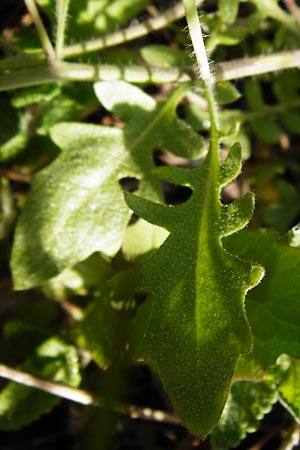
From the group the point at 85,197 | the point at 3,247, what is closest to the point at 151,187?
the point at 85,197

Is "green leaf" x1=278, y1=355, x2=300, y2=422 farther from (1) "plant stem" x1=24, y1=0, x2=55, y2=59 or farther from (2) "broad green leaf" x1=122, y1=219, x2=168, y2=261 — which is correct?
(1) "plant stem" x1=24, y1=0, x2=55, y2=59

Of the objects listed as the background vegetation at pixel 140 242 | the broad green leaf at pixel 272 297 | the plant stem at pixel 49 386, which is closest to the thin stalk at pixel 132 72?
the background vegetation at pixel 140 242

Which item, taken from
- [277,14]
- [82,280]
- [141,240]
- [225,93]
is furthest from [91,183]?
[277,14]

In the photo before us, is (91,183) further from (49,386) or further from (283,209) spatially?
(283,209)

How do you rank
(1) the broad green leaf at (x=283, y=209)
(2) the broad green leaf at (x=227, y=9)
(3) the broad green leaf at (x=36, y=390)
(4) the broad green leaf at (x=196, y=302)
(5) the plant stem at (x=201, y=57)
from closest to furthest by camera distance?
(4) the broad green leaf at (x=196, y=302) < (5) the plant stem at (x=201, y=57) < (3) the broad green leaf at (x=36, y=390) < (2) the broad green leaf at (x=227, y=9) < (1) the broad green leaf at (x=283, y=209)

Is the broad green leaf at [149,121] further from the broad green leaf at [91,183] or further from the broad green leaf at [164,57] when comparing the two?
the broad green leaf at [164,57]

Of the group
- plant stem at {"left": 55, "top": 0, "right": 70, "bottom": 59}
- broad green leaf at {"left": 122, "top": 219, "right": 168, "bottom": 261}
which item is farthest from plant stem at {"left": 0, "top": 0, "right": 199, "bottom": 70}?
broad green leaf at {"left": 122, "top": 219, "right": 168, "bottom": 261}
